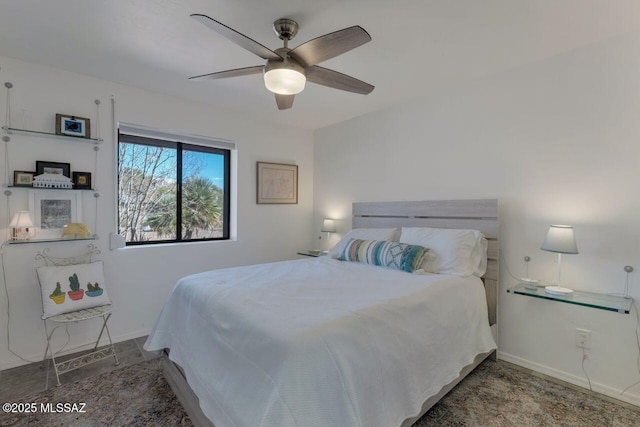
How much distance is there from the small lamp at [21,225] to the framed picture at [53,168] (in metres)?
0.36

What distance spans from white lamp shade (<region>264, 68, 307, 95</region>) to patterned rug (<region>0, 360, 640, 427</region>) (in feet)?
6.67

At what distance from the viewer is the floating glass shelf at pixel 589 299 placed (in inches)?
70.8

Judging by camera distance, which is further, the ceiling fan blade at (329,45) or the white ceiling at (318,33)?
the white ceiling at (318,33)

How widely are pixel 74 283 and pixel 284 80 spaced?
2.30 m

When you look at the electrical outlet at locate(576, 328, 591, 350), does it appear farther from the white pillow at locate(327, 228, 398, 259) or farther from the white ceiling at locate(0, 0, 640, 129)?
the white ceiling at locate(0, 0, 640, 129)

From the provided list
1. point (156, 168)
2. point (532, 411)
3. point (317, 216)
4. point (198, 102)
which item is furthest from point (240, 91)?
point (532, 411)

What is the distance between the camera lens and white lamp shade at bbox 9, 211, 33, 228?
87.8 inches

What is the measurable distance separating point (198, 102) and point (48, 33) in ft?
4.45

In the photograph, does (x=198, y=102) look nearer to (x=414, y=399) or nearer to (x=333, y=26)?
(x=333, y=26)

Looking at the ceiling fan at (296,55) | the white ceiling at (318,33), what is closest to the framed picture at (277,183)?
the white ceiling at (318,33)

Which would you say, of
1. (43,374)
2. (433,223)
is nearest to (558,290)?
(433,223)

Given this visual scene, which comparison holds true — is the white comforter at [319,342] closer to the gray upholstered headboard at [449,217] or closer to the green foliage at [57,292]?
the gray upholstered headboard at [449,217]

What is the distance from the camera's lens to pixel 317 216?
14.2ft

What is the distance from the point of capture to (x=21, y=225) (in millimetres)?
2238
